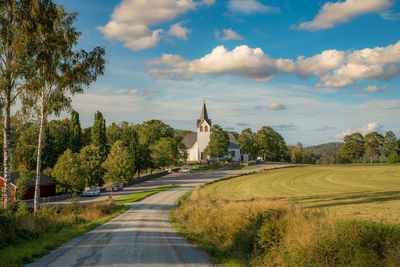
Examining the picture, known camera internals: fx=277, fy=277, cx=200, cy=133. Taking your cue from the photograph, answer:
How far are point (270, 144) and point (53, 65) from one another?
85.4 metres

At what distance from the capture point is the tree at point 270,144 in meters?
96.3

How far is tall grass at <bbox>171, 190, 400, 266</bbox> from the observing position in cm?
796

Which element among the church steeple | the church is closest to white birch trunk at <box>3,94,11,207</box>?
the church

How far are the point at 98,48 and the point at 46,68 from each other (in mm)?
4844

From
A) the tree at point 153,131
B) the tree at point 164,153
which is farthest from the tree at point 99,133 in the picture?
the tree at point 153,131

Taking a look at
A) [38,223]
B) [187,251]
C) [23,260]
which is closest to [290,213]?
[187,251]

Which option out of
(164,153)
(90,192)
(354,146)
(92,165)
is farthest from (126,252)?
(354,146)

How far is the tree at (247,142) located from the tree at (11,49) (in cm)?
8217

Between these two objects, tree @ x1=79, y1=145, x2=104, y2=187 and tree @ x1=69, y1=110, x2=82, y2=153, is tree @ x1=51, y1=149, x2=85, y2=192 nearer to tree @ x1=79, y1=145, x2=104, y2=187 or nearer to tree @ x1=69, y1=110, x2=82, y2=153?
tree @ x1=79, y1=145, x2=104, y2=187

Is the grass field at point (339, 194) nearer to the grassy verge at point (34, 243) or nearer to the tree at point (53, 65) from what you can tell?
the grassy verge at point (34, 243)

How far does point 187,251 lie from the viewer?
11.8 meters

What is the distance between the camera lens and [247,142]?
9594cm

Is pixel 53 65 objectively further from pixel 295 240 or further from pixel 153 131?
pixel 153 131

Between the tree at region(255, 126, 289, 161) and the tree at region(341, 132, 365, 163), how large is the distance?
20387 mm
